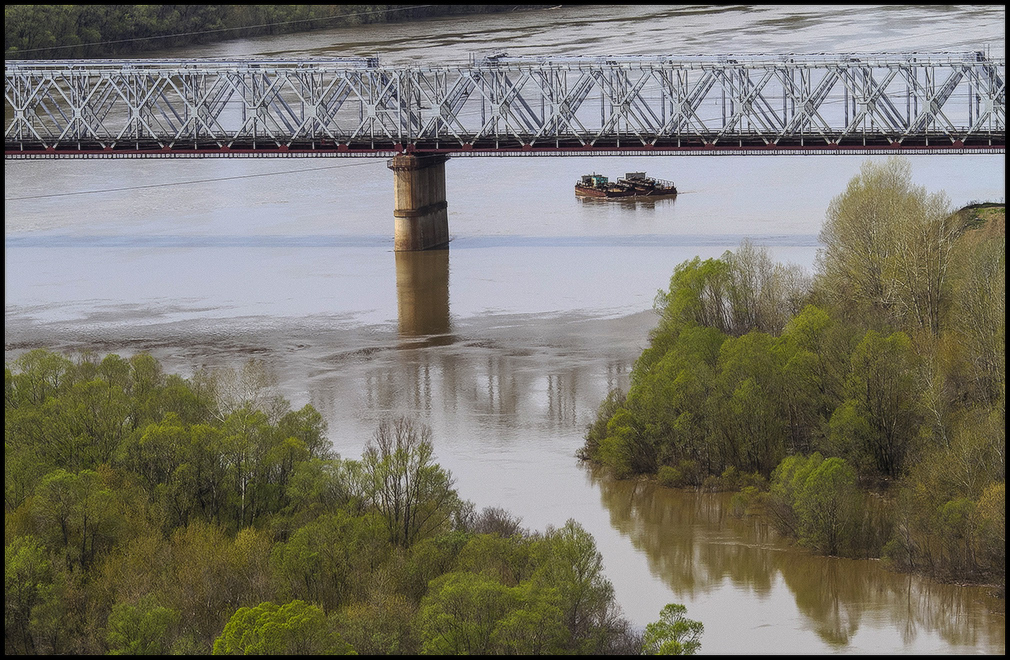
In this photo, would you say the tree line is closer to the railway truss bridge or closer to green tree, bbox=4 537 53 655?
the railway truss bridge

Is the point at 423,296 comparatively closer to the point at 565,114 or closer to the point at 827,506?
the point at 565,114

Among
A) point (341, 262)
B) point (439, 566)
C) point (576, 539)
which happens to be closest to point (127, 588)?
point (439, 566)

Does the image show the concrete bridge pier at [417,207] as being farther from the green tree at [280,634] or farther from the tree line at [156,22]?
the tree line at [156,22]

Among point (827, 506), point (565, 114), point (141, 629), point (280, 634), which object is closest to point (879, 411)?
point (827, 506)

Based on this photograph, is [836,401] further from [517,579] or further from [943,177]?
[943,177]

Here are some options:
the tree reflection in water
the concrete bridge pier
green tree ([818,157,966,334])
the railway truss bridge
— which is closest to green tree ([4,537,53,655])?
the tree reflection in water
